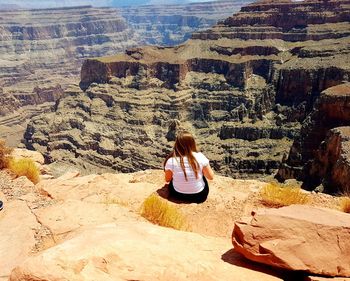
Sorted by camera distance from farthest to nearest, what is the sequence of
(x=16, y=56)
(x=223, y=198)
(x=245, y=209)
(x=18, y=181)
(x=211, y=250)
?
1. (x=16, y=56)
2. (x=18, y=181)
3. (x=223, y=198)
4. (x=245, y=209)
5. (x=211, y=250)

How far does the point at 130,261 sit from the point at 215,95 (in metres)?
64.6

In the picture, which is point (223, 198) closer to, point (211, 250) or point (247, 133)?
point (211, 250)

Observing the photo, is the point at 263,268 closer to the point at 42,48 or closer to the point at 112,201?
the point at 112,201

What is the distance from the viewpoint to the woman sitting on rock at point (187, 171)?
29.3ft

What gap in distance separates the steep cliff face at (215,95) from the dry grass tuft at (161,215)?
41.8 metres

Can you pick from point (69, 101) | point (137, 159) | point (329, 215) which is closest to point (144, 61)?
point (69, 101)

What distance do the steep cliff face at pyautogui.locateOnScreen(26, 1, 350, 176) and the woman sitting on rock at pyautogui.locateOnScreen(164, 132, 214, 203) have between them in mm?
40100

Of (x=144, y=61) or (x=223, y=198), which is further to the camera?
(x=144, y=61)

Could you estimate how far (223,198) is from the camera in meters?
9.62

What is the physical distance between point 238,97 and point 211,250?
6179 cm

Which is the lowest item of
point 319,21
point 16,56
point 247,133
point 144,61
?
point 16,56

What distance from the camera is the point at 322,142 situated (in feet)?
97.4

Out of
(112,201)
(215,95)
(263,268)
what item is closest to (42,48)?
(215,95)

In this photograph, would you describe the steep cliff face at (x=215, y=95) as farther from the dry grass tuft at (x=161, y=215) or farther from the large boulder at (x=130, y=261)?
the large boulder at (x=130, y=261)
